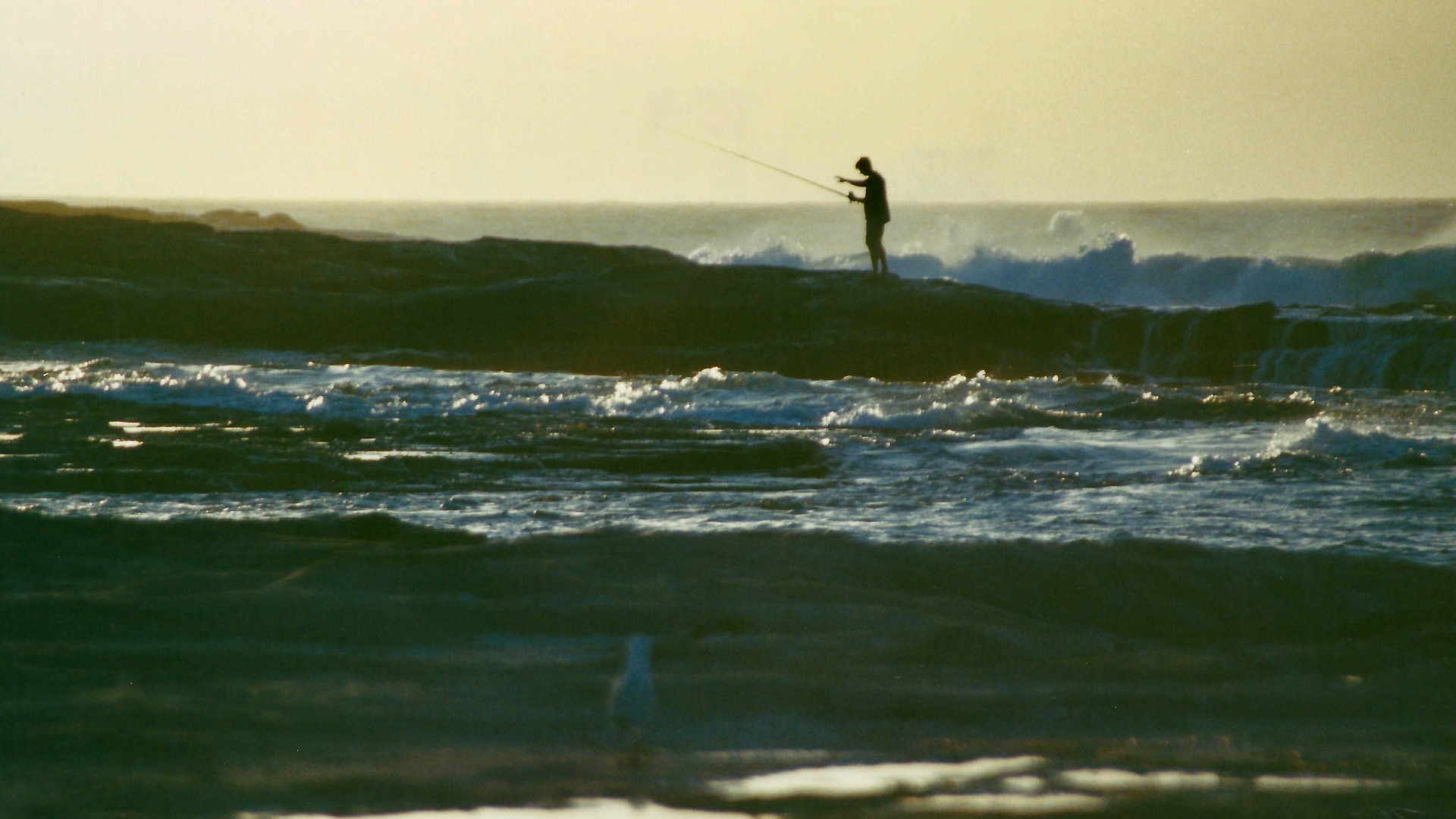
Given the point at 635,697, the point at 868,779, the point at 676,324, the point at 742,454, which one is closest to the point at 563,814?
the point at 635,697

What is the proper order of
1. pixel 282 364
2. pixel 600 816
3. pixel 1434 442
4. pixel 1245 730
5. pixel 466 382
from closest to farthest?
pixel 600 816 < pixel 1245 730 < pixel 1434 442 < pixel 466 382 < pixel 282 364

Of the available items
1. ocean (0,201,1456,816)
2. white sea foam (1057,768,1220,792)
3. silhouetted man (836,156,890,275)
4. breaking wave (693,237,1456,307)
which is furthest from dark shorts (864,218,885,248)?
white sea foam (1057,768,1220,792)

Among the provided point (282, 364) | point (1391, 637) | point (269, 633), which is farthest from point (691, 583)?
point (282, 364)

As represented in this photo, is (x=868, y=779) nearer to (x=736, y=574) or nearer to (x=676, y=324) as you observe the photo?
(x=736, y=574)

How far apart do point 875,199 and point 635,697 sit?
12.5 m

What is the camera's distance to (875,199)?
1584cm

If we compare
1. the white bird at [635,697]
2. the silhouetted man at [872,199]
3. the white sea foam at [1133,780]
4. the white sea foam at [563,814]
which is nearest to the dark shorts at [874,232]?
the silhouetted man at [872,199]

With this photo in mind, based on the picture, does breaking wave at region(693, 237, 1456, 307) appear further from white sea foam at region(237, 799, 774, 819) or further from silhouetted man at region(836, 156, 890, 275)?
white sea foam at region(237, 799, 774, 819)

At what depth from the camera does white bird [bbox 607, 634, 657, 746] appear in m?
3.96

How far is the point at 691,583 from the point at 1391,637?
106 inches

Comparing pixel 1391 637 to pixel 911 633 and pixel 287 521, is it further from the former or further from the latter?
pixel 287 521

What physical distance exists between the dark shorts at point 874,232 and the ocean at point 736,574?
1516 mm

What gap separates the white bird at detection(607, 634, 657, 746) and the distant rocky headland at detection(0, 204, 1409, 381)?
981 cm

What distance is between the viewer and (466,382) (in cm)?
1223
